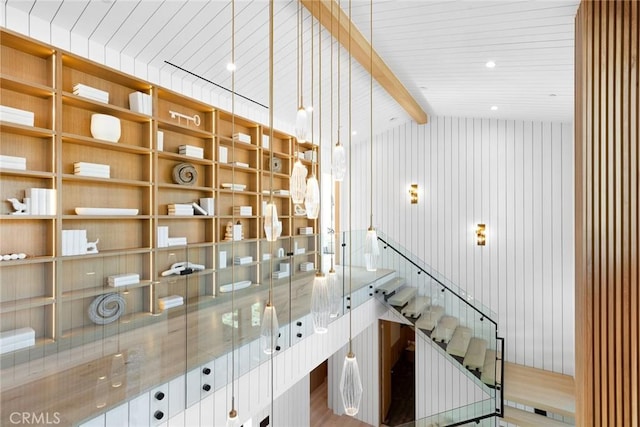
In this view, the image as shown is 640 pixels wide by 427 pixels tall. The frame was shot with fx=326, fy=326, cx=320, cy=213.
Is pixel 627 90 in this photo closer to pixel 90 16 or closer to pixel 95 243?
pixel 90 16

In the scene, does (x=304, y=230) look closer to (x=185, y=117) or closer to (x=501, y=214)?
(x=185, y=117)

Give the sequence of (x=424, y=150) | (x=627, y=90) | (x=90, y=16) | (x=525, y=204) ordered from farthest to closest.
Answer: (x=424, y=150)
(x=525, y=204)
(x=90, y=16)
(x=627, y=90)

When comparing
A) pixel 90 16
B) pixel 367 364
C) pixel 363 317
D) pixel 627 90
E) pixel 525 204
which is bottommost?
pixel 367 364

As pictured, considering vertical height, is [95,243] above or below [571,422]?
above

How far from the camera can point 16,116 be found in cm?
263

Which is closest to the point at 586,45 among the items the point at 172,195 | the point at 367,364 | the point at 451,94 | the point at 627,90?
the point at 627,90

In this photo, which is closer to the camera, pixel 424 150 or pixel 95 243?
pixel 95 243

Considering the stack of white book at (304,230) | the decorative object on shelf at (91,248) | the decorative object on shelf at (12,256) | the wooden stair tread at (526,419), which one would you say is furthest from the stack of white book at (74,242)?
the wooden stair tread at (526,419)

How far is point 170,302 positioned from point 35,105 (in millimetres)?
2097

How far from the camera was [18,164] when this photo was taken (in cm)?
266

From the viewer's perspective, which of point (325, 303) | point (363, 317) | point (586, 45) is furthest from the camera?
point (363, 317)

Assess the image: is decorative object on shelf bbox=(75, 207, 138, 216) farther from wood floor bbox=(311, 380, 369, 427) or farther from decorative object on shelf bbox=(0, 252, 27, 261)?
wood floor bbox=(311, 380, 369, 427)

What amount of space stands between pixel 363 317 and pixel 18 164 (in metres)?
4.70

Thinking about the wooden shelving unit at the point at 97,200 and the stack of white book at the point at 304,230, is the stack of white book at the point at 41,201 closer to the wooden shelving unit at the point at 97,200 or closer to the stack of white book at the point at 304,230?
the wooden shelving unit at the point at 97,200
